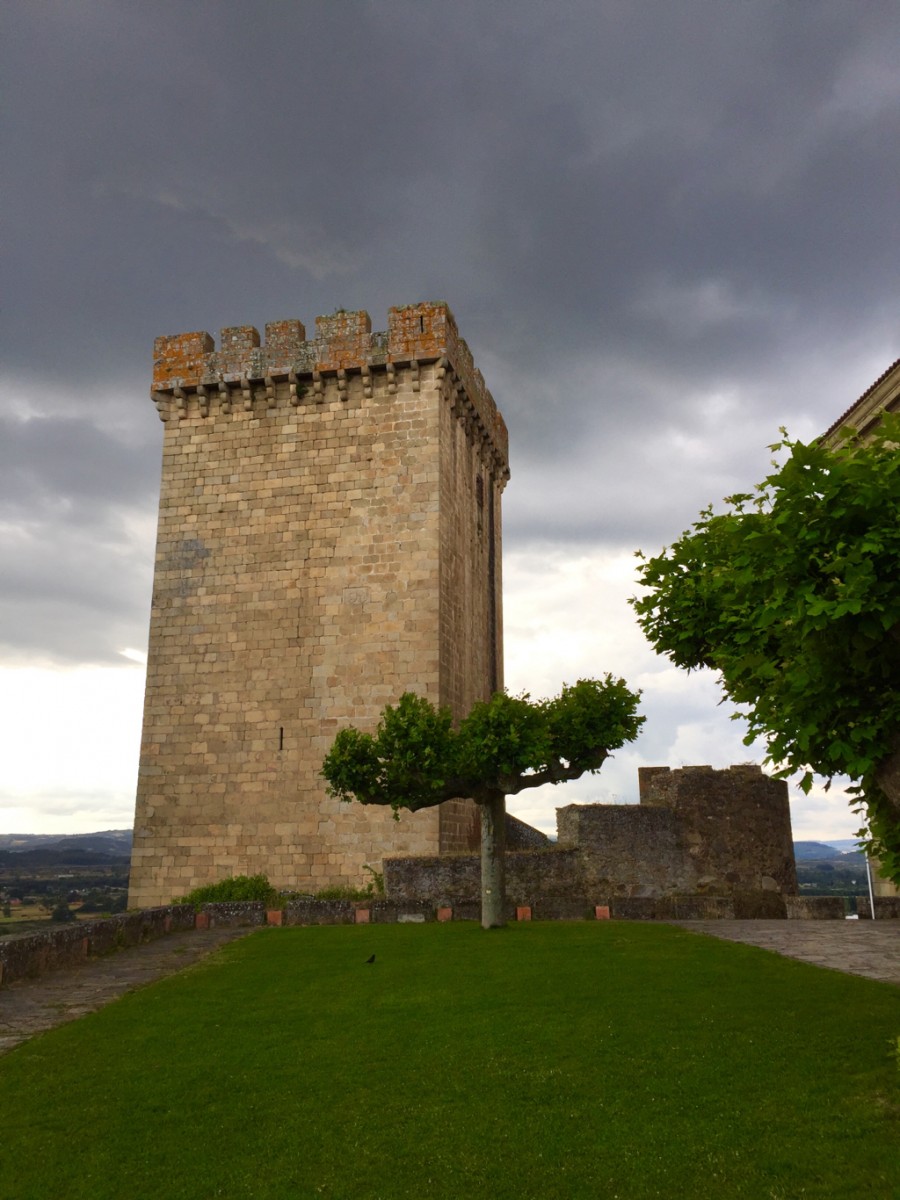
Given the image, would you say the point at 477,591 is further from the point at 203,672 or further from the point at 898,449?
the point at 898,449

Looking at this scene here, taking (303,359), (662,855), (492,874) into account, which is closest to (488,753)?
(492,874)

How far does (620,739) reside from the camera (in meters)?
17.6

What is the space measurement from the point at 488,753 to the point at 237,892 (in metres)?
9.05

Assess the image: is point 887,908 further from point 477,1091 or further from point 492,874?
point 477,1091

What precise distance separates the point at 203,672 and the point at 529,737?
36.9 ft

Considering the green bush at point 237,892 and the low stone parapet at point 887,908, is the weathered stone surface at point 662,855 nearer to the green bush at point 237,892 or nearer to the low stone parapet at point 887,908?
the low stone parapet at point 887,908

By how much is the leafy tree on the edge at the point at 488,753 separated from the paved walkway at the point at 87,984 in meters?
4.04

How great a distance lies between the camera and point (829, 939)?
15.5m

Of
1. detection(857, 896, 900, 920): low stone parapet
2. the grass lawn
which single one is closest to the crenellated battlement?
detection(857, 896, 900, 920): low stone parapet

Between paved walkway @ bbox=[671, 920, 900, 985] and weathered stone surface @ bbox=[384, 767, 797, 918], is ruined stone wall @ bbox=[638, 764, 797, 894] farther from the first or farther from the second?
paved walkway @ bbox=[671, 920, 900, 985]

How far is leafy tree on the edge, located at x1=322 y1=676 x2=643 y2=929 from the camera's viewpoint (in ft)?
55.1

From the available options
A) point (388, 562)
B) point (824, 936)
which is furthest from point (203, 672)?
point (824, 936)

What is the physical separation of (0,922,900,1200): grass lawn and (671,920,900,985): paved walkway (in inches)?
65.0

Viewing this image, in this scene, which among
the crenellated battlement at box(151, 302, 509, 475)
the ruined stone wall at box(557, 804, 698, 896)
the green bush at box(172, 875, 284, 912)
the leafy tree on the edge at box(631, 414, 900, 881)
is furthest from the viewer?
the crenellated battlement at box(151, 302, 509, 475)
